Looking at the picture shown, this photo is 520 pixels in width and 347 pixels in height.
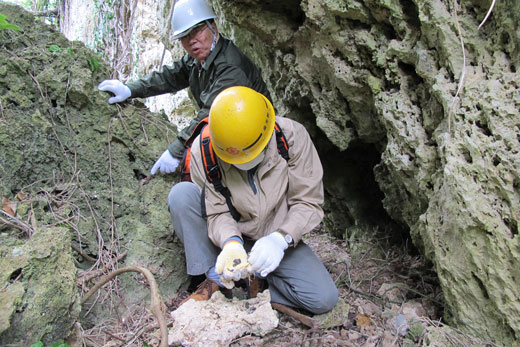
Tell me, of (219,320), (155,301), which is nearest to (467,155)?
(219,320)

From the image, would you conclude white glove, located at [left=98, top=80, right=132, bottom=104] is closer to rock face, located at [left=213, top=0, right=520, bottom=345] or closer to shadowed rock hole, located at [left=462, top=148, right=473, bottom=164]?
rock face, located at [left=213, top=0, right=520, bottom=345]

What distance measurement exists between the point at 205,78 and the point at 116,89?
0.80 metres

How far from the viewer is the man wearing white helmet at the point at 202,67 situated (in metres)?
2.94

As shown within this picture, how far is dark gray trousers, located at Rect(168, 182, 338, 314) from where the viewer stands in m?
2.31

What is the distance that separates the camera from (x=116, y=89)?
3.15 m

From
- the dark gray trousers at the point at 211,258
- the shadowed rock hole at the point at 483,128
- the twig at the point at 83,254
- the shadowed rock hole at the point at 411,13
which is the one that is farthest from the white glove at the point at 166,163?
the shadowed rock hole at the point at 483,128

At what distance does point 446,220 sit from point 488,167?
34cm

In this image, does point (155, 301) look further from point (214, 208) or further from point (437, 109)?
point (437, 109)

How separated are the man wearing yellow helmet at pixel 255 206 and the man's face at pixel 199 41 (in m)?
1.10

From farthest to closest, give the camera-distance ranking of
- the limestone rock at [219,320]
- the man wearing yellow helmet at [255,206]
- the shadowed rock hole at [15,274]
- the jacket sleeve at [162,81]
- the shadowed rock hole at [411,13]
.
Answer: the jacket sleeve at [162,81] → the shadowed rock hole at [411,13] → the man wearing yellow helmet at [255,206] → the limestone rock at [219,320] → the shadowed rock hole at [15,274]

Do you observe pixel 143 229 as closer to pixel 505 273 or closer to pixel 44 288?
pixel 44 288

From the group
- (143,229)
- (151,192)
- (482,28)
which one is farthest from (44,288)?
(482,28)

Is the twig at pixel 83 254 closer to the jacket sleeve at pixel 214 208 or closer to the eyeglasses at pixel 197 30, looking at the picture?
the jacket sleeve at pixel 214 208

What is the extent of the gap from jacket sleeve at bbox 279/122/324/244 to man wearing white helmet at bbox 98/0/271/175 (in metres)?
0.94
